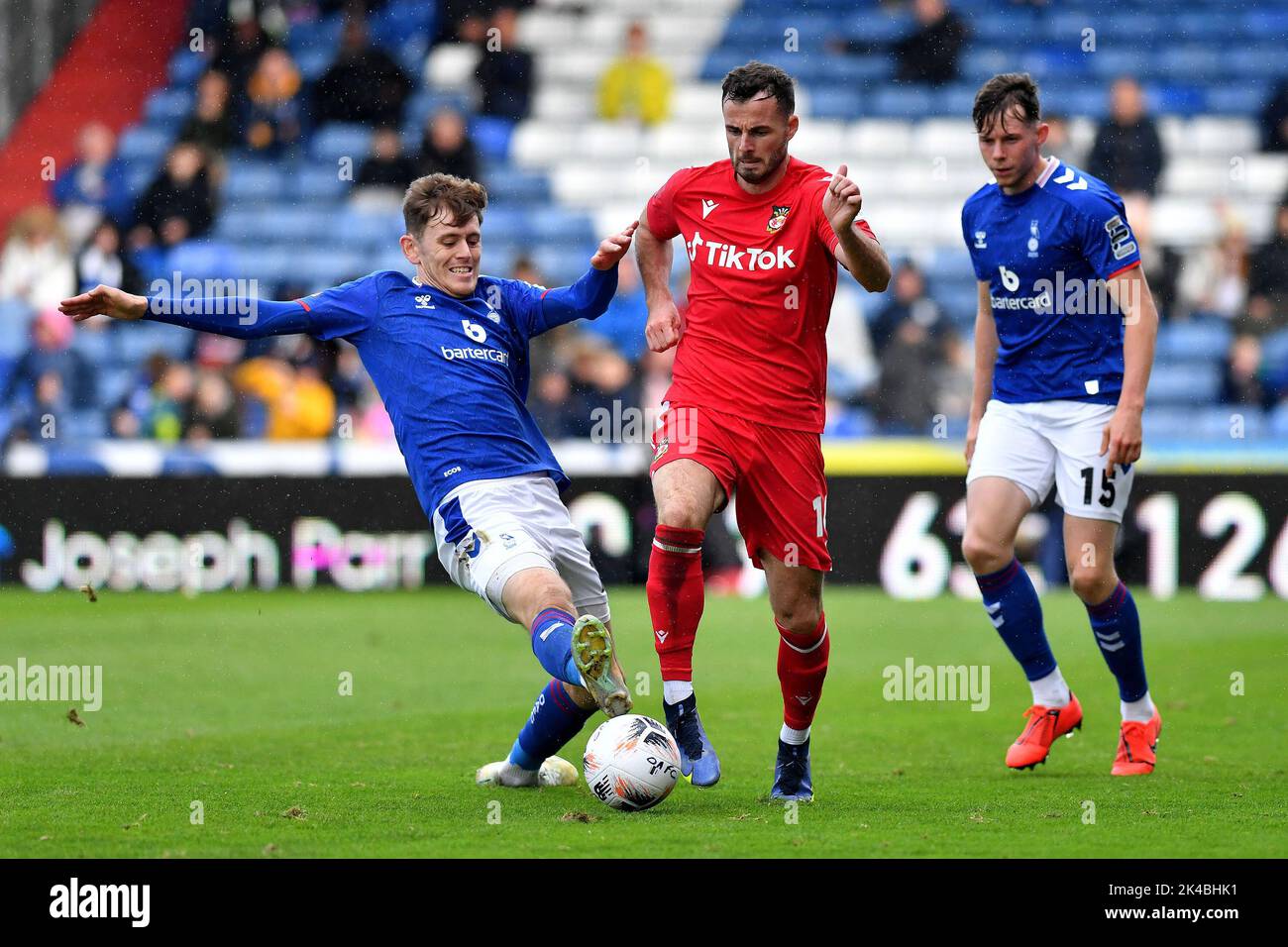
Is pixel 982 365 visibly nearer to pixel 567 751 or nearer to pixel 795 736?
pixel 795 736

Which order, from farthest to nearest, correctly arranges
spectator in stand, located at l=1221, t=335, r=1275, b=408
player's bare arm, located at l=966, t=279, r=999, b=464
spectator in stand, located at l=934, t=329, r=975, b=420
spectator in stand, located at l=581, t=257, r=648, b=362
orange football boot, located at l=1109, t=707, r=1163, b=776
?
spectator in stand, located at l=581, t=257, r=648, b=362 → spectator in stand, located at l=1221, t=335, r=1275, b=408 → spectator in stand, located at l=934, t=329, r=975, b=420 → player's bare arm, located at l=966, t=279, r=999, b=464 → orange football boot, located at l=1109, t=707, r=1163, b=776

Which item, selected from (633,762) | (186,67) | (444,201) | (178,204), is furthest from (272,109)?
(633,762)

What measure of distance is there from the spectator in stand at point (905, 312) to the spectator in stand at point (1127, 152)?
2.16m

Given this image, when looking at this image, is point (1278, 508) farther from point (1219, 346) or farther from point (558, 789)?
point (558, 789)

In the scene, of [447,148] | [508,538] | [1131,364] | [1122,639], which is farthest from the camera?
[447,148]

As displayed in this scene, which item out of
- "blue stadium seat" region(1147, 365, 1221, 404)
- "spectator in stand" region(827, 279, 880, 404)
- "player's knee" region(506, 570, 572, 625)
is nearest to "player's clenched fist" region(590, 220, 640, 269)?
"player's knee" region(506, 570, 572, 625)

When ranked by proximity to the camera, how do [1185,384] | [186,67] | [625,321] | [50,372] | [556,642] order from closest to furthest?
[556,642]
[1185,384]
[50,372]
[625,321]
[186,67]

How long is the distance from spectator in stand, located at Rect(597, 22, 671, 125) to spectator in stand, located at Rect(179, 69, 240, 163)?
4.06 metres

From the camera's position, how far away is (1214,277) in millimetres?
16797

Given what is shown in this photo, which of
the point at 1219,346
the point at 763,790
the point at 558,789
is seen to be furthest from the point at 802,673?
the point at 1219,346

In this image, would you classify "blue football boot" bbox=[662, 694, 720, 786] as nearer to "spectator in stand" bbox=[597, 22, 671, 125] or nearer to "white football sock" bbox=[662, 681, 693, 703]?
"white football sock" bbox=[662, 681, 693, 703]

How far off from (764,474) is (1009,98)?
1.76 meters

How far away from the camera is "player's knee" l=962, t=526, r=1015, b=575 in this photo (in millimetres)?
6613

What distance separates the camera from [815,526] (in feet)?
19.1
